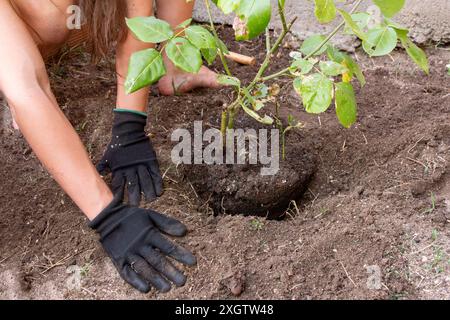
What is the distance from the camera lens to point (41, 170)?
188 cm

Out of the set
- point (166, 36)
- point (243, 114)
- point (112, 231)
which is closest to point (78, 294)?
point (112, 231)

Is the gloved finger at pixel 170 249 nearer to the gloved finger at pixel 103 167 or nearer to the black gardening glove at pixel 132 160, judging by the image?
the black gardening glove at pixel 132 160

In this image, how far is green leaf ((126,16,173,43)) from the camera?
1314 mm

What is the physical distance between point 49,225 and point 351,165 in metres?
0.95

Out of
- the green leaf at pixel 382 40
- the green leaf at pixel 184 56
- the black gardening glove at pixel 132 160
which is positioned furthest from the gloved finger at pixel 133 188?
the green leaf at pixel 382 40

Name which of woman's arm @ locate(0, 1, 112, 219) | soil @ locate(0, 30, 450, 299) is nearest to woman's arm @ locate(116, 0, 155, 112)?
soil @ locate(0, 30, 450, 299)

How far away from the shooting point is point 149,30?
133 cm

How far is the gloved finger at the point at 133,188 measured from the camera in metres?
1.72

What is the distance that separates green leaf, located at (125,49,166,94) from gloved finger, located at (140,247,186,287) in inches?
18.8

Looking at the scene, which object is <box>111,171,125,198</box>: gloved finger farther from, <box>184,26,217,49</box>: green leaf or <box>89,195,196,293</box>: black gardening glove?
<box>184,26,217,49</box>: green leaf

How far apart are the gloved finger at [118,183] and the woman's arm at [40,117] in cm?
15

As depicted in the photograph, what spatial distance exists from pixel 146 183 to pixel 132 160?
9 cm

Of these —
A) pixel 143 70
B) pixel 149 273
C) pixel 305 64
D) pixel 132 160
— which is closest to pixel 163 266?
pixel 149 273
